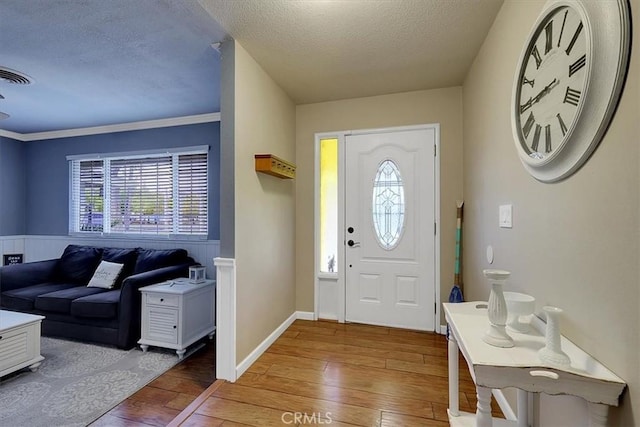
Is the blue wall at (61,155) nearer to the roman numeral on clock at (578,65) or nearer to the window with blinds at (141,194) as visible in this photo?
the window with blinds at (141,194)

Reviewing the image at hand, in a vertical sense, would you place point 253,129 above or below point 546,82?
above

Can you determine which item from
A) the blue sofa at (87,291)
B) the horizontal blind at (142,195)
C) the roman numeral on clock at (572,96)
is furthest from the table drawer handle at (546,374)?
the horizontal blind at (142,195)

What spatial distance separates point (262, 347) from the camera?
2.55m

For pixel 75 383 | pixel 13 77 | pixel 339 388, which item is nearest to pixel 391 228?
pixel 339 388

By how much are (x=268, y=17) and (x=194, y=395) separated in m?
2.59

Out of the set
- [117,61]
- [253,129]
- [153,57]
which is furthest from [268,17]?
[117,61]

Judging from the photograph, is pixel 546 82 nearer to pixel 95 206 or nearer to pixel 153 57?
pixel 153 57

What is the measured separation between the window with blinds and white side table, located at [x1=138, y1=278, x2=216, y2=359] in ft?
3.89

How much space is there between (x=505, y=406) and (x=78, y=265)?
4.62 metres

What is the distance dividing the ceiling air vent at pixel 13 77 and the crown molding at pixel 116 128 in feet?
4.08

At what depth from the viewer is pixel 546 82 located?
1.22 metres

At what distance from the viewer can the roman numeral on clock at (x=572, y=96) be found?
3.30ft

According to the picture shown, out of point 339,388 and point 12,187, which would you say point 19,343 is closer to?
point 339,388

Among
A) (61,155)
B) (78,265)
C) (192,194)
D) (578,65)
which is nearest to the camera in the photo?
(578,65)
